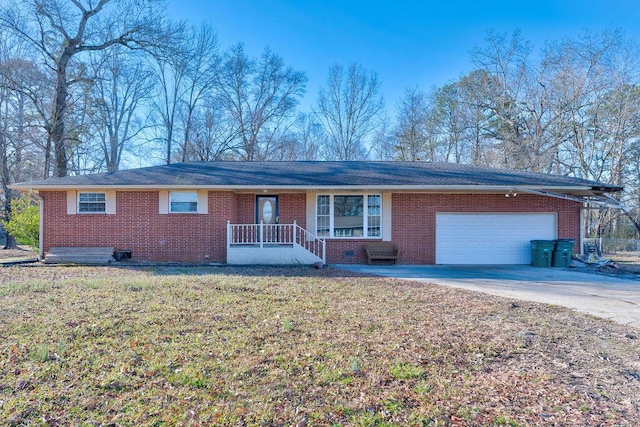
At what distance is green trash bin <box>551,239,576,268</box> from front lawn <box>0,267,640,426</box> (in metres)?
6.50

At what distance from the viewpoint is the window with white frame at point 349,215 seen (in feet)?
39.1

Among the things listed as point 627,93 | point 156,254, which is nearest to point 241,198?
point 156,254

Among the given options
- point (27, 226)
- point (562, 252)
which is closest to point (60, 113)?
point (27, 226)

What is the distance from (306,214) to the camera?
39.4 ft

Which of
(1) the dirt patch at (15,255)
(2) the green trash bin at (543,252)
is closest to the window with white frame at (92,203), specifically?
(1) the dirt patch at (15,255)

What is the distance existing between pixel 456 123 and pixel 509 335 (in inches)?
900

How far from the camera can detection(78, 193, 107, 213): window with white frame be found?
11.6m

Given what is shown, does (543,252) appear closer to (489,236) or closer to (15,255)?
(489,236)

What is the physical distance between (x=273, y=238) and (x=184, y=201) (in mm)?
3113

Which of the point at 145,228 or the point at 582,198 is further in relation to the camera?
the point at 145,228

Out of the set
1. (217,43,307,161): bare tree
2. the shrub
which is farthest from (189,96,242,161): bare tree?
the shrub

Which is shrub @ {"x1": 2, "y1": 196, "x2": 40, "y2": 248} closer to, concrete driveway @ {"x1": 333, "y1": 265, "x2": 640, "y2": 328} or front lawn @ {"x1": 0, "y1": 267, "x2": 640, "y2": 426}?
front lawn @ {"x1": 0, "y1": 267, "x2": 640, "y2": 426}

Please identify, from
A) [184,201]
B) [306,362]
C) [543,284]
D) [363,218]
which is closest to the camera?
[306,362]

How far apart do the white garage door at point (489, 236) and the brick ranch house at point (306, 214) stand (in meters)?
0.03
